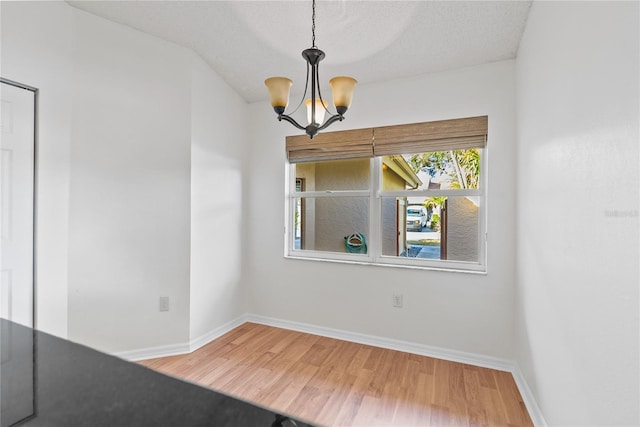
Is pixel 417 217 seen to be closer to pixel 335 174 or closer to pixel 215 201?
pixel 335 174

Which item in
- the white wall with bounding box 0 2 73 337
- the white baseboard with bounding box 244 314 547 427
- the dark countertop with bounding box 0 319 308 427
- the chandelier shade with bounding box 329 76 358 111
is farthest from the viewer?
the white wall with bounding box 0 2 73 337

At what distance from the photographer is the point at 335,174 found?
304 cm

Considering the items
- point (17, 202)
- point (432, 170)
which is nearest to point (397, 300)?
point (432, 170)

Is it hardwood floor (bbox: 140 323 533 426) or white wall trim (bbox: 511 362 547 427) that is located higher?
white wall trim (bbox: 511 362 547 427)

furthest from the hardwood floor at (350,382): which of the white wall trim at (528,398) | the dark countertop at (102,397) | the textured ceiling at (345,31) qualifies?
the textured ceiling at (345,31)

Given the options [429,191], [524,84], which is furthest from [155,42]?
[524,84]

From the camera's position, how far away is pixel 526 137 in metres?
1.92

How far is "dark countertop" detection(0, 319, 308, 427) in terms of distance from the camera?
15.3 inches

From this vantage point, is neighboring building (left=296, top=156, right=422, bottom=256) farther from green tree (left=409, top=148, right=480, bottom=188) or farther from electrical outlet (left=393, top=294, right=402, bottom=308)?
electrical outlet (left=393, top=294, right=402, bottom=308)

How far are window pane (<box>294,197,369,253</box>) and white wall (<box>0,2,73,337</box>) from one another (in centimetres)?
196

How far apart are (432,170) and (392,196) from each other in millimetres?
423

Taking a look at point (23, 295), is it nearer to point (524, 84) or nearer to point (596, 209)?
point (596, 209)

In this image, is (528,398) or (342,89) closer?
(342,89)

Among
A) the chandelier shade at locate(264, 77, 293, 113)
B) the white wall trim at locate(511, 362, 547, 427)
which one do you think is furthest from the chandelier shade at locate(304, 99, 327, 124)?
the white wall trim at locate(511, 362, 547, 427)
